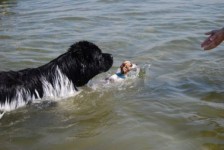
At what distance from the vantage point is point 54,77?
507 cm

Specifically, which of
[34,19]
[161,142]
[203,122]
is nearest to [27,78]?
[161,142]

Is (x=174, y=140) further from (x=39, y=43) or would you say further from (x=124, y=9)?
(x=124, y=9)

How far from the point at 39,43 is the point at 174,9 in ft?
14.3

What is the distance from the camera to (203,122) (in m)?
4.64

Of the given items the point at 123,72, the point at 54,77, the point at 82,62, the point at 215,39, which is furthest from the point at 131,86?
the point at 215,39

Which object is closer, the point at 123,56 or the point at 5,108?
the point at 5,108

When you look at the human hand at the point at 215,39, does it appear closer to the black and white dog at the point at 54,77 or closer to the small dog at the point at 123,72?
the black and white dog at the point at 54,77

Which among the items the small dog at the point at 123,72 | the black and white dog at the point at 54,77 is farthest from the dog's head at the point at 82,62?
the small dog at the point at 123,72

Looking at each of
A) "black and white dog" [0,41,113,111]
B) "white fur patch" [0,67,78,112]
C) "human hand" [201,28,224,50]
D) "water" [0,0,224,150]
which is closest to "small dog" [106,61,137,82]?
"water" [0,0,224,150]

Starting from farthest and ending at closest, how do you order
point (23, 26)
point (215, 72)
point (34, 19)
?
point (34, 19) < point (23, 26) < point (215, 72)

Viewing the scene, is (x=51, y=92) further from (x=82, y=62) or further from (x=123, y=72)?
(x=123, y=72)

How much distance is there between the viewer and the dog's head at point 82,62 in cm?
517

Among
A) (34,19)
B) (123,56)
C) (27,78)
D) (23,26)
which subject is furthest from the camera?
(34,19)

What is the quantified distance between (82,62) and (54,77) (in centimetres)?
42
